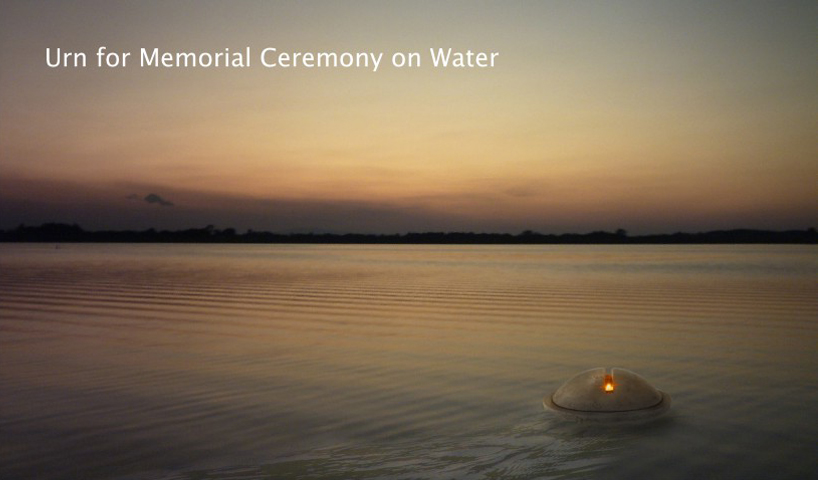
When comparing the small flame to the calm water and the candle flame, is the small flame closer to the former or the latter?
the candle flame

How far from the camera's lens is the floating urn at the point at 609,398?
5969mm

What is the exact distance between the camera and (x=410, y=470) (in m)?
4.75

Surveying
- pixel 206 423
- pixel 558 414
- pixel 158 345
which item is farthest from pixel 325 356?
pixel 558 414

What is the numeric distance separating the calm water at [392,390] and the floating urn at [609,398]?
0.16 metres

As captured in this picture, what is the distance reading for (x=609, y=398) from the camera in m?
6.02

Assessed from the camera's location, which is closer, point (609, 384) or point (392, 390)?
point (609, 384)

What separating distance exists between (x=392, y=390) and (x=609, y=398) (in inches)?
96.0

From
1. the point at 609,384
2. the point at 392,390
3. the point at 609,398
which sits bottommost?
the point at 392,390

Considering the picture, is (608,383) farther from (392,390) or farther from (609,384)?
(392,390)

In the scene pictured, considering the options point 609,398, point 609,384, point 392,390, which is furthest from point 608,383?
point 392,390

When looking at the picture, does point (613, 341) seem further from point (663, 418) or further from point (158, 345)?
point (158, 345)

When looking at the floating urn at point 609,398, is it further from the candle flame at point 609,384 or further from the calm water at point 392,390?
the calm water at point 392,390

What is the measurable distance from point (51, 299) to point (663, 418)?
17.1 meters

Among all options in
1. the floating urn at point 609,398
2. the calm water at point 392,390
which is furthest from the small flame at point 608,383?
the calm water at point 392,390
